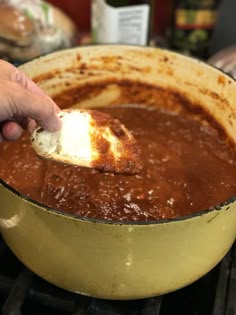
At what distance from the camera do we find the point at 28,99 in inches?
23.9

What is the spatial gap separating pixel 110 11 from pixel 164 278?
2.27 feet

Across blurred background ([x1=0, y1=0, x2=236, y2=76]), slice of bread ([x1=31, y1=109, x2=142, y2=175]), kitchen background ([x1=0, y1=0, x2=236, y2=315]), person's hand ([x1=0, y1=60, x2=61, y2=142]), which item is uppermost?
person's hand ([x1=0, y1=60, x2=61, y2=142])

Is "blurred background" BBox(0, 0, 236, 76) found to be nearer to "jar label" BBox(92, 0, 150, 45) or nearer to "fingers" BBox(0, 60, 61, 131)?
"jar label" BBox(92, 0, 150, 45)

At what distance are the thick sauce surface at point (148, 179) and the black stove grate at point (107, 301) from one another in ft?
0.41

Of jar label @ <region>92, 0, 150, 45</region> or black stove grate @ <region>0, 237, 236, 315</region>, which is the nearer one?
black stove grate @ <region>0, 237, 236, 315</region>

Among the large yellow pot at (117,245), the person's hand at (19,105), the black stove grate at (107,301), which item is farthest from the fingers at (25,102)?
the black stove grate at (107,301)

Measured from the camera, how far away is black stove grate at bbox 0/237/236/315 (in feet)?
2.42

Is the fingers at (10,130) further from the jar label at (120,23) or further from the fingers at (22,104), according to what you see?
the jar label at (120,23)

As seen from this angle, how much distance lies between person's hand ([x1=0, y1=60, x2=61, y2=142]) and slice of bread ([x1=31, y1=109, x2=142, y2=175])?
0.07 ft

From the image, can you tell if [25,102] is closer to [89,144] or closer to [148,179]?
[89,144]

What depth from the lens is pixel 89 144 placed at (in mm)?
707

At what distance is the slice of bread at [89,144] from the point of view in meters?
→ 0.69

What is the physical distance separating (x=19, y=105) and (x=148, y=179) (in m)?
0.32

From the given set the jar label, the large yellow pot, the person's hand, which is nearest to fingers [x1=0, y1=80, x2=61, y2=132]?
the person's hand
